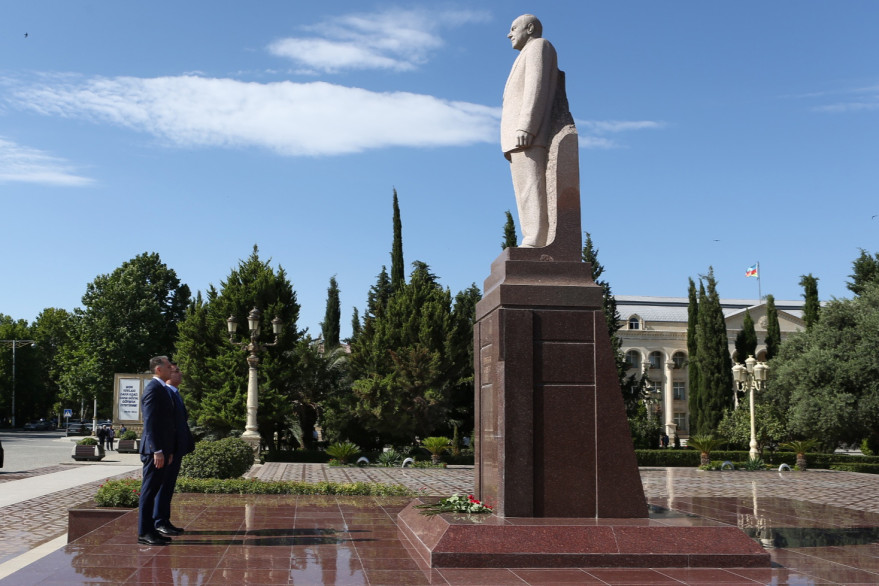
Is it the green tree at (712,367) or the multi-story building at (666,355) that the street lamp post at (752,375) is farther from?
the multi-story building at (666,355)

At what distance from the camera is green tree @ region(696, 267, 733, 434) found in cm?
4688

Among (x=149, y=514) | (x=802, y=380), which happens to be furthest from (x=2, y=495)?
(x=802, y=380)

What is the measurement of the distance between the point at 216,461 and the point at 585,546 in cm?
926

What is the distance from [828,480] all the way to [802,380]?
1186 centimetres

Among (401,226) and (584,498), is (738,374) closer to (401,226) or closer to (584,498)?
(401,226)

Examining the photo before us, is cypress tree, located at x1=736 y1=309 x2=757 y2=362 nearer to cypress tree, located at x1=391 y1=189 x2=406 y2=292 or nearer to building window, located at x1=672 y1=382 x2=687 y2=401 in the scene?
building window, located at x1=672 y1=382 x2=687 y2=401

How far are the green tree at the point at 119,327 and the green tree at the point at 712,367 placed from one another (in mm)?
31497

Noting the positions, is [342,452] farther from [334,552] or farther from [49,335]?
[49,335]

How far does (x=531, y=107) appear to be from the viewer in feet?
29.5

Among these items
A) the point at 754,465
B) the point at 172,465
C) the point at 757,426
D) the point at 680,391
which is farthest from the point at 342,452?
the point at 680,391

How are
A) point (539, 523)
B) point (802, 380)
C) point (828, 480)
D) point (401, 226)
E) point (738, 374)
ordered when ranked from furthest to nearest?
1. point (401, 226)
2. point (802, 380)
3. point (738, 374)
4. point (828, 480)
5. point (539, 523)

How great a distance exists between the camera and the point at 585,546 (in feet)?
23.9

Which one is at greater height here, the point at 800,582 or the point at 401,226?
the point at 401,226

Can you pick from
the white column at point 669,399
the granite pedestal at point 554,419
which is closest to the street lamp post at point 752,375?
the granite pedestal at point 554,419
